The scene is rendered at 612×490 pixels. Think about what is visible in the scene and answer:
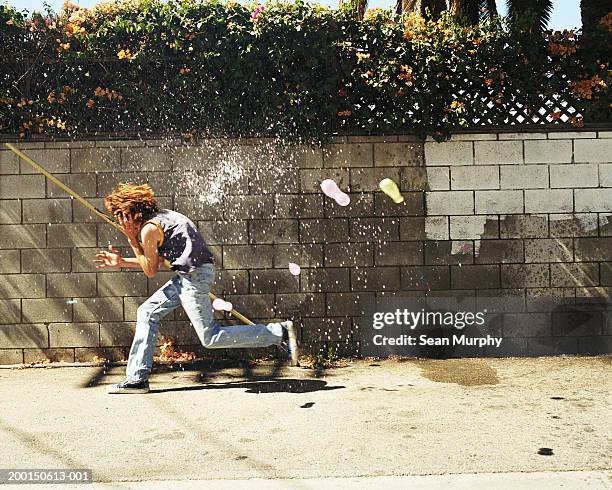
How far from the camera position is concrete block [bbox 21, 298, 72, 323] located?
6961mm

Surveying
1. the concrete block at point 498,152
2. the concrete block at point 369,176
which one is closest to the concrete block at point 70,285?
the concrete block at point 369,176

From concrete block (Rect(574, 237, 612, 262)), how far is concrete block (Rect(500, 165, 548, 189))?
2.19ft

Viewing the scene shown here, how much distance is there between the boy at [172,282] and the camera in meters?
5.70

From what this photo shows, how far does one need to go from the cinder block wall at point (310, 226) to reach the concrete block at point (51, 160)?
1cm

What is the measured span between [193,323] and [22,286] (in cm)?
215

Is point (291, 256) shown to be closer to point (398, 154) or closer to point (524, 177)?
point (398, 154)

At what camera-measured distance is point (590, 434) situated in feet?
14.3

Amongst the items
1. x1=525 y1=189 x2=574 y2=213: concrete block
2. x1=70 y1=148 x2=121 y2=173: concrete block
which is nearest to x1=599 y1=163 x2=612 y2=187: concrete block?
x1=525 y1=189 x2=574 y2=213: concrete block

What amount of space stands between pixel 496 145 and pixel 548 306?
167 centimetres

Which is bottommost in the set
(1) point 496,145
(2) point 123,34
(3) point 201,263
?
(3) point 201,263

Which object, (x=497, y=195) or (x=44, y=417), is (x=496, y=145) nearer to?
(x=497, y=195)

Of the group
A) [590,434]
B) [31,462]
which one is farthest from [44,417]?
[590,434]

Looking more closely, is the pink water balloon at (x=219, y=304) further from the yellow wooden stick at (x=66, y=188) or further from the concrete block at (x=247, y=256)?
the concrete block at (x=247, y=256)

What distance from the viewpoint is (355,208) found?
699cm
